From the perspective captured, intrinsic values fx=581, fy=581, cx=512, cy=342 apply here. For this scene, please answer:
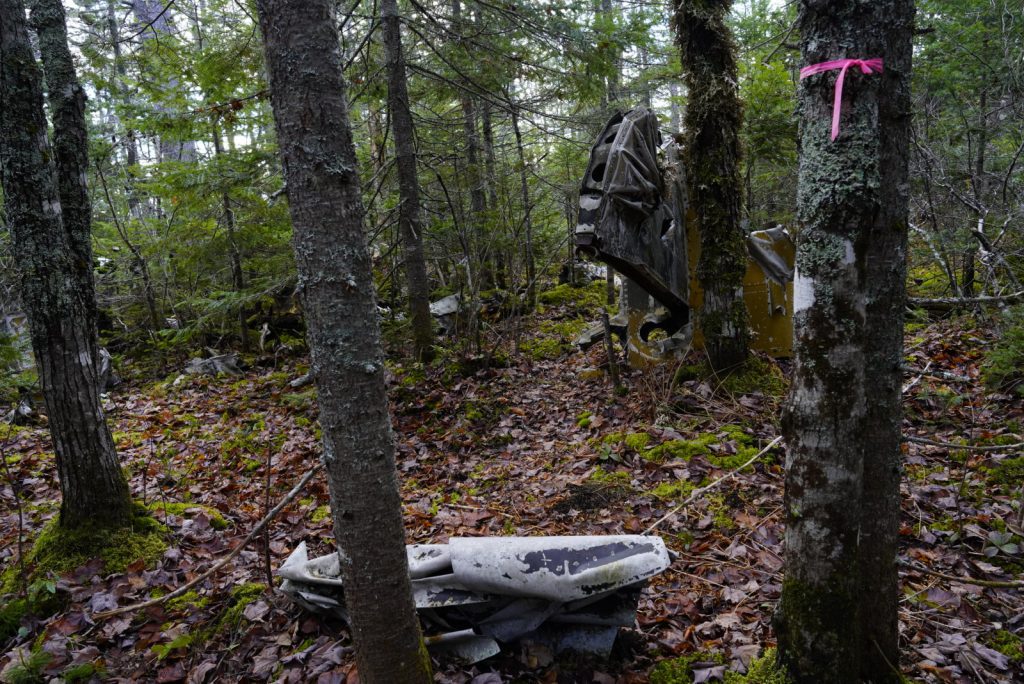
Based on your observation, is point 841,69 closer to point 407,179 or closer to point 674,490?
point 674,490

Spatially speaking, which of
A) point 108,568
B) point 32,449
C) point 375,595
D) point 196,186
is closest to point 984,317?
point 375,595

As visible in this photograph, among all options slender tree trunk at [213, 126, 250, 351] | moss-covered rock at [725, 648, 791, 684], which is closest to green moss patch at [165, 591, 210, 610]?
moss-covered rock at [725, 648, 791, 684]

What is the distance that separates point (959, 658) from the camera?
2760 mm

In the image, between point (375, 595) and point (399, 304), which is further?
point (399, 304)

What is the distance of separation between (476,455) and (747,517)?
2997 millimetres

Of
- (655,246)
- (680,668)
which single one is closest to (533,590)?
(680,668)

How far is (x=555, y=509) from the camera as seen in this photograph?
15.7 feet

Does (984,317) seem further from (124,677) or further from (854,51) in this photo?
(124,677)

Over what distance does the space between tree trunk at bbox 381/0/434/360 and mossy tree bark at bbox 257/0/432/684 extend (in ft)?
20.0

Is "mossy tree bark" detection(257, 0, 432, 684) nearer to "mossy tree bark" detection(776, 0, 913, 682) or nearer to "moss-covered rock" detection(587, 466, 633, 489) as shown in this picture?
"mossy tree bark" detection(776, 0, 913, 682)

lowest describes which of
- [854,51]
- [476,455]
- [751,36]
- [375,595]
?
[476,455]

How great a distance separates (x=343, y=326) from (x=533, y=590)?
168 cm

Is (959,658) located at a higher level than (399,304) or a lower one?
lower

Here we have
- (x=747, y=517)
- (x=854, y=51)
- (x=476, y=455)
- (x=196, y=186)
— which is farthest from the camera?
(x=196, y=186)
